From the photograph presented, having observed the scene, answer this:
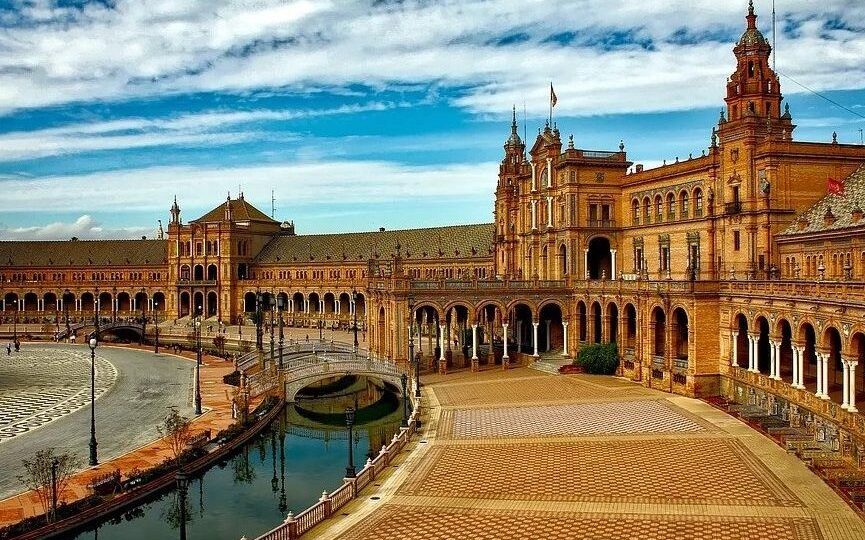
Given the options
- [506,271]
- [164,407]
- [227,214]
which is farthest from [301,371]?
[227,214]

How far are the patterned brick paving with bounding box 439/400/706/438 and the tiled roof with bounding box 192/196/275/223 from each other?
89930 millimetres

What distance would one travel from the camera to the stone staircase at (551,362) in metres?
66.6

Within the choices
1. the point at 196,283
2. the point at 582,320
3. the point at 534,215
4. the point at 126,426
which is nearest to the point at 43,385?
the point at 126,426

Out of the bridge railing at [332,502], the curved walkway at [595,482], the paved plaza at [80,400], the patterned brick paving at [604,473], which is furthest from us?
the paved plaza at [80,400]

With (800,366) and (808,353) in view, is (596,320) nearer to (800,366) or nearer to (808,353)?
(808,353)

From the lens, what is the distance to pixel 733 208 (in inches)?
2333

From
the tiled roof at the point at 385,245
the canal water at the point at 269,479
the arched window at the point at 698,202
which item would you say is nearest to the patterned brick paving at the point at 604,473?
the canal water at the point at 269,479

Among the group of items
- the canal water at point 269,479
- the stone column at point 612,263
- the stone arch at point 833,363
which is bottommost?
the canal water at point 269,479

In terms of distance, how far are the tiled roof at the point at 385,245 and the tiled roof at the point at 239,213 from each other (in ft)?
16.8

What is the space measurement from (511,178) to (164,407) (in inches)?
1809

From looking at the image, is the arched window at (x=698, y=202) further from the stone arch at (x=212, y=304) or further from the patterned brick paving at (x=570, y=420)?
the stone arch at (x=212, y=304)

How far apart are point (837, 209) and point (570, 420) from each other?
73.8 ft

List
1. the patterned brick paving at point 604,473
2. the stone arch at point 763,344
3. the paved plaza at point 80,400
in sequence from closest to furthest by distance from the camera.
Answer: the patterned brick paving at point 604,473 → the paved plaza at point 80,400 → the stone arch at point 763,344

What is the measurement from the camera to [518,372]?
219 feet
